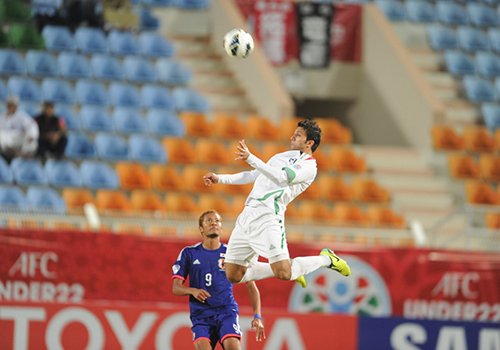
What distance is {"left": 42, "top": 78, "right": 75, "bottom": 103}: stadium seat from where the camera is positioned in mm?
14508

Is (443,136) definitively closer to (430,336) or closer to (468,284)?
(468,284)

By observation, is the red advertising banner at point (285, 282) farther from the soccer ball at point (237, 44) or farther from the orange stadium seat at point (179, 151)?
the soccer ball at point (237, 44)

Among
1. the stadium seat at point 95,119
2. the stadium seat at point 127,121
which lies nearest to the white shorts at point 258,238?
the stadium seat at point 95,119

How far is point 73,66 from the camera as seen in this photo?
1512 cm

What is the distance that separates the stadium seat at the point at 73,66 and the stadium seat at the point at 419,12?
8124mm

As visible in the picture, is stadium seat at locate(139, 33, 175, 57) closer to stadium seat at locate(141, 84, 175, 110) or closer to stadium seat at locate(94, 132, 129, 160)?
stadium seat at locate(141, 84, 175, 110)

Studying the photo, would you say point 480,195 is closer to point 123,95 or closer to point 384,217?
point 384,217

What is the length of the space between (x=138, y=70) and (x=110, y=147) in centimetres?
234


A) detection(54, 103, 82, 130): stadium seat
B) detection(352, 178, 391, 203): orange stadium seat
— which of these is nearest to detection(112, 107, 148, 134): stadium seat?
detection(54, 103, 82, 130): stadium seat

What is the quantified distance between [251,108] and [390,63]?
3.38 m

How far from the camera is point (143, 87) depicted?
15.5 m

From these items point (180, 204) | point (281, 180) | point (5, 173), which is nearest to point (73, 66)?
point (5, 173)

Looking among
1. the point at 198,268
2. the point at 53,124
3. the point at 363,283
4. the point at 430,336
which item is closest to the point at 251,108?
the point at 53,124

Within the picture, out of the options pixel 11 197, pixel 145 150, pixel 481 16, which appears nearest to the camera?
pixel 11 197
